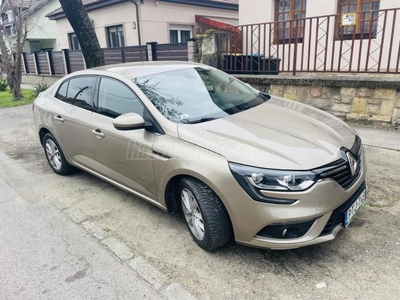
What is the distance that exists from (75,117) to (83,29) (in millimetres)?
3588

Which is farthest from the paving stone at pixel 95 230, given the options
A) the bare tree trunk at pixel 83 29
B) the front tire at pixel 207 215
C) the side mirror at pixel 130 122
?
the bare tree trunk at pixel 83 29

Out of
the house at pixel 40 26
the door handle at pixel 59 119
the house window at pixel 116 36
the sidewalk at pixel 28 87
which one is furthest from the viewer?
the house at pixel 40 26

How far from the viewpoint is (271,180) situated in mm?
2428

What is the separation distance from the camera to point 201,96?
138 inches

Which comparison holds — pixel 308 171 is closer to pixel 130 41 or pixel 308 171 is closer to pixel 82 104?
pixel 82 104

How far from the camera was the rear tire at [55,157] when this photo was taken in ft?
15.4

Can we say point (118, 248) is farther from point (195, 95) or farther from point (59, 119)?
point (59, 119)

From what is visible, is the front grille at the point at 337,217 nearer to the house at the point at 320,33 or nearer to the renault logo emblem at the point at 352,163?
the renault logo emblem at the point at 352,163

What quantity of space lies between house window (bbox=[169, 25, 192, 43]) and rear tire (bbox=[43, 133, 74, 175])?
468 inches

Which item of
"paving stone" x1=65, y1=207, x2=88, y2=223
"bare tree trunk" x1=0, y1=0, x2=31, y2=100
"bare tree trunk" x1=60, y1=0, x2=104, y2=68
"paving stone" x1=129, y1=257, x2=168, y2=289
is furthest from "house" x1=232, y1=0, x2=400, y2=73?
"bare tree trunk" x1=0, y1=0, x2=31, y2=100

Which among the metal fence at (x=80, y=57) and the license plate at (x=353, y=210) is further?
the metal fence at (x=80, y=57)

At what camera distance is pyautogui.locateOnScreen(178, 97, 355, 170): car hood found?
8.17ft

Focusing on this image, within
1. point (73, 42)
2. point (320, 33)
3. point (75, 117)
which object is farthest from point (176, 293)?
point (73, 42)

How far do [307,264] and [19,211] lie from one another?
324 cm
